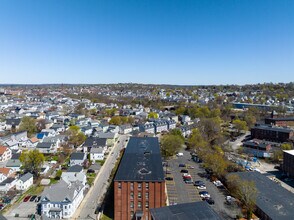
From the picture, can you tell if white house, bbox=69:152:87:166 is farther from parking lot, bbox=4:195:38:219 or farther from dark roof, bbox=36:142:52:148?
parking lot, bbox=4:195:38:219

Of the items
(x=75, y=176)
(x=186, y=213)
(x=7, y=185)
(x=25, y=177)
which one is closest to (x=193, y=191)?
(x=186, y=213)

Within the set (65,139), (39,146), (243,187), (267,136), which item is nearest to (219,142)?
(267,136)

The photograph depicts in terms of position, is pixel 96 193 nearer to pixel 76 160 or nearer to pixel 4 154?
pixel 76 160

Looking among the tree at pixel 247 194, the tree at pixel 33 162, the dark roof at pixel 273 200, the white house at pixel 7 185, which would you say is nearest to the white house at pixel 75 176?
the tree at pixel 33 162

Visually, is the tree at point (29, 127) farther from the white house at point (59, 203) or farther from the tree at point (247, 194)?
the tree at point (247, 194)

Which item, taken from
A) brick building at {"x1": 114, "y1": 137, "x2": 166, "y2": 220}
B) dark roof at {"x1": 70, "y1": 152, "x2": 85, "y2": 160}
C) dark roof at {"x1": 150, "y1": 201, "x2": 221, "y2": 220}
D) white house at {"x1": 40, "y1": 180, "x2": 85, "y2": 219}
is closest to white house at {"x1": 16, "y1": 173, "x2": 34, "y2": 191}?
white house at {"x1": 40, "y1": 180, "x2": 85, "y2": 219}

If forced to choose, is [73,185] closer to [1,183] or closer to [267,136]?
[1,183]
